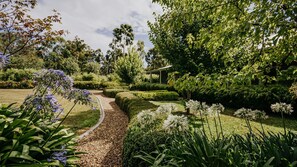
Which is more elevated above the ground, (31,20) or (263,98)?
(31,20)

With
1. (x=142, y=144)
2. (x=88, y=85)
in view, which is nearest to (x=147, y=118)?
(x=142, y=144)

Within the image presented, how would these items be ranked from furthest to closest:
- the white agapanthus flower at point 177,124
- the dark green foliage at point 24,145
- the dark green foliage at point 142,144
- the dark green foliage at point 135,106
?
the dark green foliage at point 135,106, the dark green foliage at point 142,144, the white agapanthus flower at point 177,124, the dark green foliage at point 24,145

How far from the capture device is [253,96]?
11984 mm

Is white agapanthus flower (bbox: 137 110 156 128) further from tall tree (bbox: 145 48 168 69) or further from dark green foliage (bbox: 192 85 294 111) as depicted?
tall tree (bbox: 145 48 168 69)

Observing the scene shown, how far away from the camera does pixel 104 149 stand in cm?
605

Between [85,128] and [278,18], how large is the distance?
7701mm

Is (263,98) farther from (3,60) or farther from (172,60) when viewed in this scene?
(3,60)

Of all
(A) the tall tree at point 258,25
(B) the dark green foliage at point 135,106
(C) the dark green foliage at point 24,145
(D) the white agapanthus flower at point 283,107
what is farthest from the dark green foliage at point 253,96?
(C) the dark green foliage at point 24,145

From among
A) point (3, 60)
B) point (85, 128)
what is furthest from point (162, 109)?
point (85, 128)

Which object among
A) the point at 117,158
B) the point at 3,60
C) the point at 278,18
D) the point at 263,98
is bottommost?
the point at 117,158

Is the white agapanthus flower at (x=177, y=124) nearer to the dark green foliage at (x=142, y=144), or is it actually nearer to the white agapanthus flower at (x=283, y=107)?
the dark green foliage at (x=142, y=144)

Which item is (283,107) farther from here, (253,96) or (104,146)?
(253,96)

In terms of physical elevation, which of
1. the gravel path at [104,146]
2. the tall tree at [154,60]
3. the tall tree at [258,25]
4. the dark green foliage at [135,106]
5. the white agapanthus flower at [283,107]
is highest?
the tall tree at [154,60]

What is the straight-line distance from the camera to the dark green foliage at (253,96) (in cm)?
1073
